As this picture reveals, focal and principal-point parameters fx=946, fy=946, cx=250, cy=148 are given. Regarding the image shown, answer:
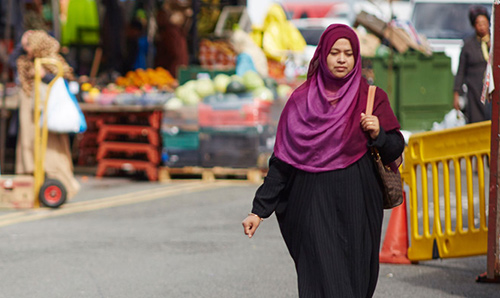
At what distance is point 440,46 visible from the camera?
19.4 m

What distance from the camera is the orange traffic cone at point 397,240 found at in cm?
738

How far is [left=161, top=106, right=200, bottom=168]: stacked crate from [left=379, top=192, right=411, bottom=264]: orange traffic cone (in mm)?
6683

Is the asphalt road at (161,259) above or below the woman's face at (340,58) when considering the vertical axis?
below

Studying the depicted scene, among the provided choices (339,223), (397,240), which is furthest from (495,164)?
(339,223)

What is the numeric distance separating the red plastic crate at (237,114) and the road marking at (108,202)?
35.5 inches

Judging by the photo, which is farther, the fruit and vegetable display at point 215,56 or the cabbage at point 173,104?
the fruit and vegetable display at point 215,56

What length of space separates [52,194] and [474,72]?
17.3ft

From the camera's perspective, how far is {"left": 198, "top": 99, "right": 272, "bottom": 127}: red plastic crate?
529 inches

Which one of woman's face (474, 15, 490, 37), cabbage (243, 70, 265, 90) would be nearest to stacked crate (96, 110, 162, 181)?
cabbage (243, 70, 265, 90)

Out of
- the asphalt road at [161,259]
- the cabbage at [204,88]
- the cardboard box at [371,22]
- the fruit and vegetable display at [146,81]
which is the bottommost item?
the asphalt road at [161,259]

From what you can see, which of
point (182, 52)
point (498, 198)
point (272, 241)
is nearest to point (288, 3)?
point (182, 52)

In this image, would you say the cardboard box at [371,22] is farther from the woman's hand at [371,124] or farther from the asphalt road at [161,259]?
the woman's hand at [371,124]

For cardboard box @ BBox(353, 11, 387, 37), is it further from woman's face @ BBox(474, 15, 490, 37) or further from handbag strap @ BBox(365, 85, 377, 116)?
handbag strap @ BBox(365, 85, 377, 116)

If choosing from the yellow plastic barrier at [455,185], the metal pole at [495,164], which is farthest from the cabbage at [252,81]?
the metal pole at [495,164]
